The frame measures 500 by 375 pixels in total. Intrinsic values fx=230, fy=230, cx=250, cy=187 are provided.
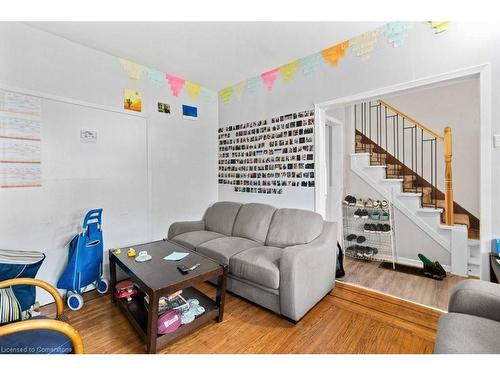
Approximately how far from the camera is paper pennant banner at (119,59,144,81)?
264 cm

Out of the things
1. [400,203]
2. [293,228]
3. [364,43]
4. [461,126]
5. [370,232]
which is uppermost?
[364,43]

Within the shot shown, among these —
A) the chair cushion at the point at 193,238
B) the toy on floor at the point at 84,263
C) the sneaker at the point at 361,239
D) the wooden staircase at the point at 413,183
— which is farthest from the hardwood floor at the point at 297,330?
the wooden staircase at the point at 413,183

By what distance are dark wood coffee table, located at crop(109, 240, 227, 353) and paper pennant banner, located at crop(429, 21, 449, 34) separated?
2.58 meters

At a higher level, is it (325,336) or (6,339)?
(6,339)

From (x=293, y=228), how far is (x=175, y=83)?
2445 millimetres

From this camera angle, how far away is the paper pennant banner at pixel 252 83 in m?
3.14

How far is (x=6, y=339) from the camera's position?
1.07 meters

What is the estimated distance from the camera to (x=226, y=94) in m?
3.53

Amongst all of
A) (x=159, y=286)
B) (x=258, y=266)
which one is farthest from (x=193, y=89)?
(x=159, y=286)

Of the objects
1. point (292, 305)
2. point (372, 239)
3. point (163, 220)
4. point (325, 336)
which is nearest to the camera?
point (325, 336)

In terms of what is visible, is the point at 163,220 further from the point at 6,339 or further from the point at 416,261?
the point at 416,261

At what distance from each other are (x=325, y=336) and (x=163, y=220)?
228 centimetres

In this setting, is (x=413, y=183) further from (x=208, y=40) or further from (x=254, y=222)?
(x=208, y=40)
